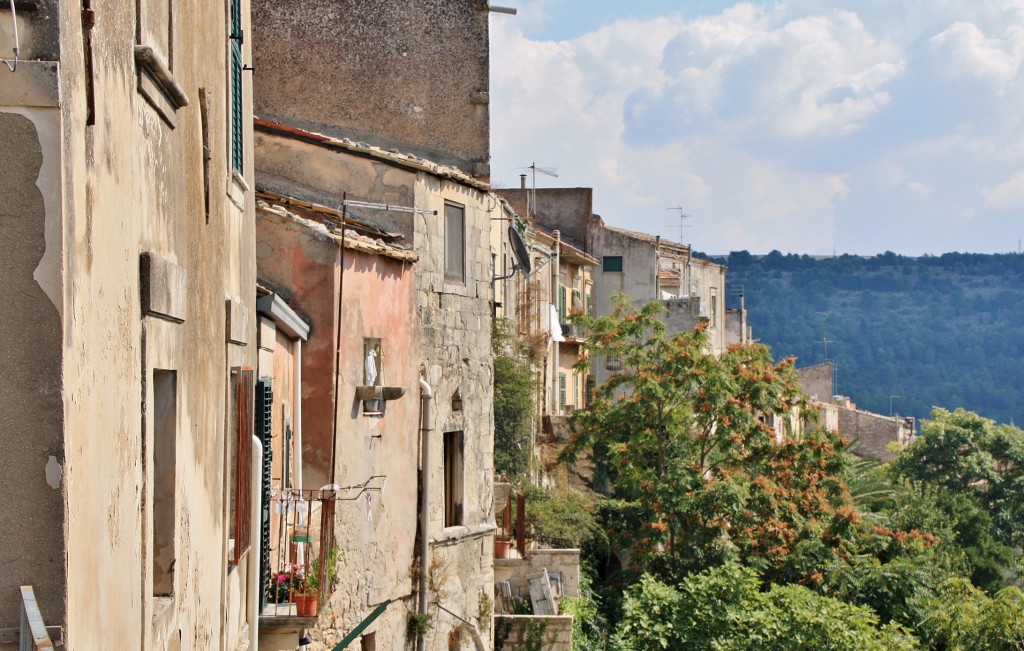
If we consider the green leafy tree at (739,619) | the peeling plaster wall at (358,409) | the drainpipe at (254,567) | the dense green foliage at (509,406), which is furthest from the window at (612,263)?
the drainpipe at (254,567)

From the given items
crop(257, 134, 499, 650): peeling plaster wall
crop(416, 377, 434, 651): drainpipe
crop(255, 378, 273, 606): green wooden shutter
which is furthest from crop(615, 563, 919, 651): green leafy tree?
crop(255, 378, 273, 606): green wooden shutter

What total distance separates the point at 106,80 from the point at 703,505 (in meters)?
26.1

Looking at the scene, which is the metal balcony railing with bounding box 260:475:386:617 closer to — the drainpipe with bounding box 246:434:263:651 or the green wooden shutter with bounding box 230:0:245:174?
the drainpipe with bounding box 246:434:263:651

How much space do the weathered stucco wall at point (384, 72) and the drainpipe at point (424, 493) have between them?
15.8ft

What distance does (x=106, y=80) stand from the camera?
5195 millimetres

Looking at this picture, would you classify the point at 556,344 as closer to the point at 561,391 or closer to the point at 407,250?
the point at 561,391

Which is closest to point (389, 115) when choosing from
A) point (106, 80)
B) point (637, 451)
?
point (637, 451)

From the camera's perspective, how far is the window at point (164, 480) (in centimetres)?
654

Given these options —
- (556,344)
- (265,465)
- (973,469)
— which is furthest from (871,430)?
(265,465)

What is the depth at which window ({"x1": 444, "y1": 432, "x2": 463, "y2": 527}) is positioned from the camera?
18875mm

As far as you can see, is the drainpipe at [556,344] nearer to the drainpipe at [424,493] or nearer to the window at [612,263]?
the window at [612,263]

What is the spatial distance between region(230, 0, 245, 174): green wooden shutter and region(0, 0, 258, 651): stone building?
1.57ft

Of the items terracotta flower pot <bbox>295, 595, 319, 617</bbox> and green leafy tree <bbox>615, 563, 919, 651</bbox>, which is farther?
green leafy tree <bbox>615, 563, 919, 651</bbox>

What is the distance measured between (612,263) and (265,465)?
4260 cm
